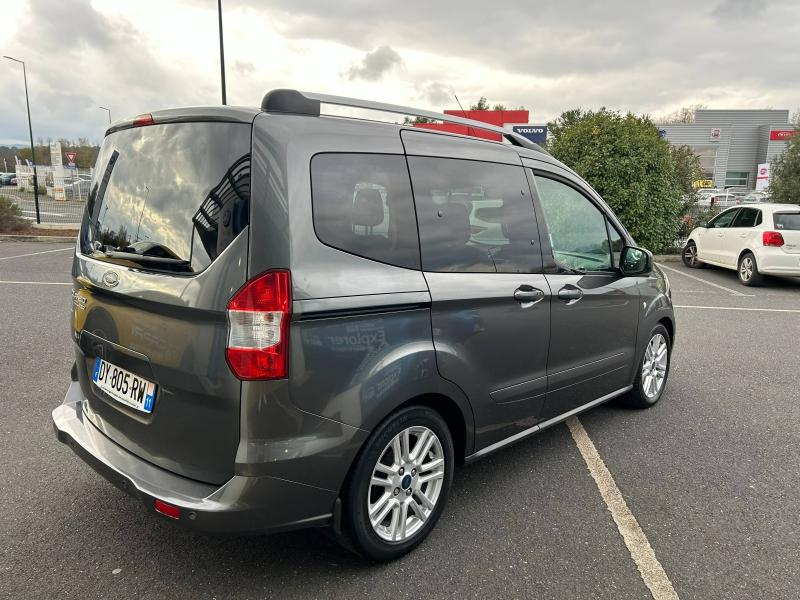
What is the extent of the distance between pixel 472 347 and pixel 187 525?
4.63ft

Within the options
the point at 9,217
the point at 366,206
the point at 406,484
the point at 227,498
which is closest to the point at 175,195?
the point at 366,206

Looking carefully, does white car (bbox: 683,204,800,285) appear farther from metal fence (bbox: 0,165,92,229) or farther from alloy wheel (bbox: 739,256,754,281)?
metal fence (bbox: 0,165,92,229)

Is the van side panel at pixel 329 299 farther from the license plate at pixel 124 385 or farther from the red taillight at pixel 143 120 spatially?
the red taillight at pixel 143 120

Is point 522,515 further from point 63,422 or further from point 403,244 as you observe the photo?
point 63,422

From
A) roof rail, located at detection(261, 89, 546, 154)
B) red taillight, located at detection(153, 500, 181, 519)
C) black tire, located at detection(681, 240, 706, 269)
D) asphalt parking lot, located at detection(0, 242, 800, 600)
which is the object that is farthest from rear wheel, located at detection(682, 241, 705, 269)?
red taillight, located at detection(153, 500, 181, 519)

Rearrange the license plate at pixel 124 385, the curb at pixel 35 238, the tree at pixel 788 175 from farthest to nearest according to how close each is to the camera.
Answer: the tree at pixel 788 175
the curb at pixel 35 238
the license plate at pixel 124 385

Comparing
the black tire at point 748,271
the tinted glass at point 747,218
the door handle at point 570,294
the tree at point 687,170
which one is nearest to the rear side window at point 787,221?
the tinted glass at point 747,218

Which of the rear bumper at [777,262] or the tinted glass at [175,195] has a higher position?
the tinted glass at [175,195]

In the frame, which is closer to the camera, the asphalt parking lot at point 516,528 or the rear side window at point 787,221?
the asphalt parking lot at point 516,528

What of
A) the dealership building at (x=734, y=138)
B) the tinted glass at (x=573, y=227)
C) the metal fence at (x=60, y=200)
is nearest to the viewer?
the tinted glass at (x=573, y=227)

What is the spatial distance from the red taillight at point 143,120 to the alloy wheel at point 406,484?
5.63ft

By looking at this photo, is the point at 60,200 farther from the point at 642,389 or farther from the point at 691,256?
the point at 642,389

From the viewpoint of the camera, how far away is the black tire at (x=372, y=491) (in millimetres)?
2316

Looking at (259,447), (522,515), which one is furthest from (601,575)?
(259,447)
